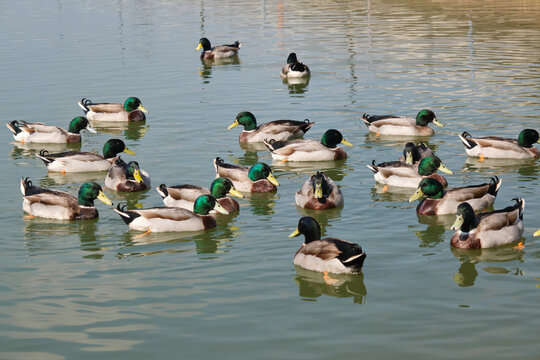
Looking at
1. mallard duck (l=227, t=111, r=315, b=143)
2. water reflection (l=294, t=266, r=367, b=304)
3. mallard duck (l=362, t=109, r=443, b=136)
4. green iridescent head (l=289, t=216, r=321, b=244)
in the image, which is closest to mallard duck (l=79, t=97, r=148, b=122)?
mallard duck (l=227, t=111, r=315, b=143)

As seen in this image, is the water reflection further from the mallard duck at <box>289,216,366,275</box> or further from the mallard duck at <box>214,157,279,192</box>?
the mallard duck at <box>214,157,279,192</box>

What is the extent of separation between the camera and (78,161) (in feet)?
65.7

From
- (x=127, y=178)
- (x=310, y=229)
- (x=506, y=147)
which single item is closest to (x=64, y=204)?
(x=127, y=178)

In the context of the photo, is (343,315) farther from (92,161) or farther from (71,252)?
(92,161)

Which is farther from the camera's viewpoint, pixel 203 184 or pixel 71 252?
pixel 203 184

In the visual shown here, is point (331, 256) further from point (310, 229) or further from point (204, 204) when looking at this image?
point (204, 204)

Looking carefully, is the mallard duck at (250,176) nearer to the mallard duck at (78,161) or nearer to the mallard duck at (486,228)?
the mallard duck at (78,161)

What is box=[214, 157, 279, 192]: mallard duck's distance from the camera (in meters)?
17.8

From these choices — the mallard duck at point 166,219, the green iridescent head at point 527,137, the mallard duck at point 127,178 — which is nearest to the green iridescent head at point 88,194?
the mallard duck at point 166,219

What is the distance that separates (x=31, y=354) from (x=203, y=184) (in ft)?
27.1

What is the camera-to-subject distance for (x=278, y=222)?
52.1 feet

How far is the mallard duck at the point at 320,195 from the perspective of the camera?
16.3 m

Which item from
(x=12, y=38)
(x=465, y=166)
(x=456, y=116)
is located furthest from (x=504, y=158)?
(x=12, y=38)

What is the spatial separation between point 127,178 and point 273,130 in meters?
5.31
